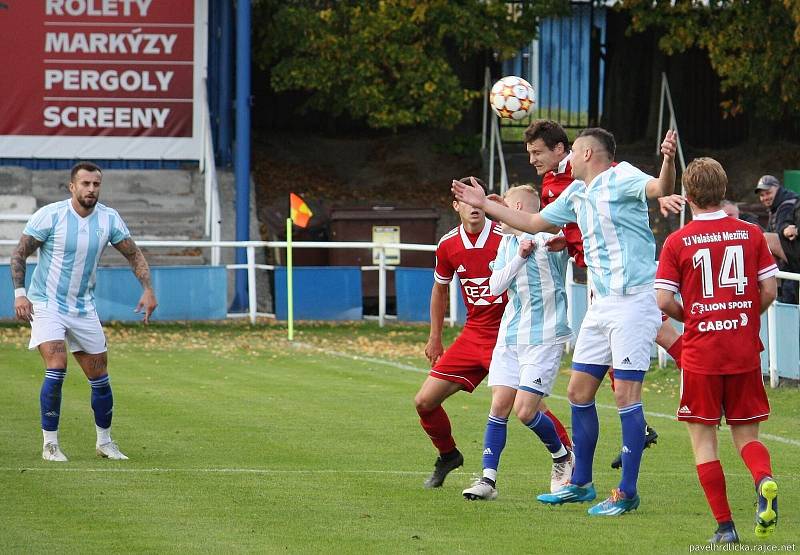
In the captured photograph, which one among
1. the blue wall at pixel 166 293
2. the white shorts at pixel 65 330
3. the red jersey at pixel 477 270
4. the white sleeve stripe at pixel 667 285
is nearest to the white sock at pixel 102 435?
the white shorts at pixel 65 330

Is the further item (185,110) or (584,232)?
(185,110)

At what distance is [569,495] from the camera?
8648 mm

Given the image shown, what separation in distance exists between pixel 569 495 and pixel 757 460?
1561 millimetres

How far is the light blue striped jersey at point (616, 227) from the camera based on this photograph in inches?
328

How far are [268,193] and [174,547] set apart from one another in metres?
23.1

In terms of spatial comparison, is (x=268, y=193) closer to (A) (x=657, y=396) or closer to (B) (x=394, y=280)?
(B) (x=394, y=280)

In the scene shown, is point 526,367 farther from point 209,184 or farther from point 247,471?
point 209,184

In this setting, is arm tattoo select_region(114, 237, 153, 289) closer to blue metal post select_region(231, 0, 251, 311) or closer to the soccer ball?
the soccer ball

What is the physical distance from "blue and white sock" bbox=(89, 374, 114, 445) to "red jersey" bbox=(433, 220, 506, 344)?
2.78 meters

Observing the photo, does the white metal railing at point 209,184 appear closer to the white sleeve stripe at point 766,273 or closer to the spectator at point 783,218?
the spectator at point 783,218

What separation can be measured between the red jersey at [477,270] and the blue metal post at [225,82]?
18.8 m

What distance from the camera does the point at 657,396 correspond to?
15359 millimetres

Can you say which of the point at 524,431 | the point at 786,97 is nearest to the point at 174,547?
the point at 524,431

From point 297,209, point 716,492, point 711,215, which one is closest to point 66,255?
point 711,215
